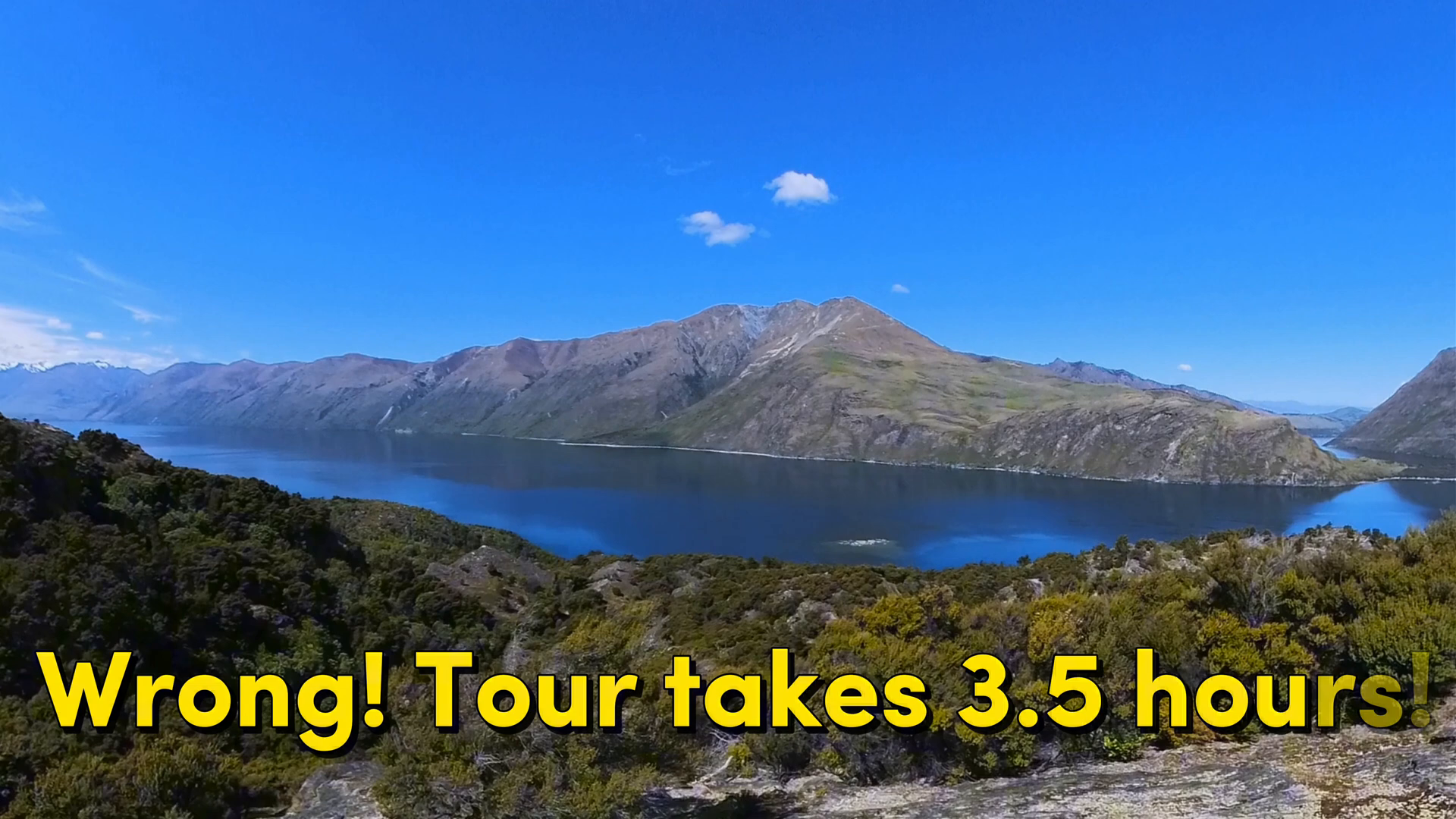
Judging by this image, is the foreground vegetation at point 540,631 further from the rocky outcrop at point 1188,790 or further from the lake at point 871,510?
the lake at point 871,510

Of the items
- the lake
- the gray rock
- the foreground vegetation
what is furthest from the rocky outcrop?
the lake

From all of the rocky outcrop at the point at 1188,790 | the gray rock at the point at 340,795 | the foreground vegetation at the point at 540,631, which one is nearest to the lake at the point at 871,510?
the foreground vegetation at the point at 540,631

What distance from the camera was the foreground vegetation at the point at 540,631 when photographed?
57.2 ft

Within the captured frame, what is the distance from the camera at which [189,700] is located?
24328mm

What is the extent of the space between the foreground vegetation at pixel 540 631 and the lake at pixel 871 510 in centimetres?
5897

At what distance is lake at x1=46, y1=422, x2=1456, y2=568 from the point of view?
357 ft

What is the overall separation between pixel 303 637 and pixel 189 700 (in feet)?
30.9

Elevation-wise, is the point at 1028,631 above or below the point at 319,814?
above

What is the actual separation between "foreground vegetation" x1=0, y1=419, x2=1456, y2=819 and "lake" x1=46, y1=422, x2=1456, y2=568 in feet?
193

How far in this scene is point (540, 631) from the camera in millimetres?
41250

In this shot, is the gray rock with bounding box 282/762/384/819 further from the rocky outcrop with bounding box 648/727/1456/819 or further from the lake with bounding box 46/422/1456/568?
the lake with bounding box 46/422/1456/568

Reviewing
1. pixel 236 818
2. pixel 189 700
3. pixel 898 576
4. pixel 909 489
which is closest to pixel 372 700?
pixel 236 818

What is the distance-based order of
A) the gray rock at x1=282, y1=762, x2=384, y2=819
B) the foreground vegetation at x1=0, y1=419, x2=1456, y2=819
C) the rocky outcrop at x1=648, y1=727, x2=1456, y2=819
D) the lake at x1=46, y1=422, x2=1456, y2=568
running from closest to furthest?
the rocky outcrop at x1=648, y1=727, x2=1456, y2=819 → the foreground vegetation at x1=0, y1=419, x2=1456, y2=819 → the gray rock at x1=282, y1=762, x2=384, y2=819 → the lake at x1=46, y1=422, x2=1456, y2=568

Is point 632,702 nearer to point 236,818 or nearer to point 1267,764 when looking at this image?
point 236,818
